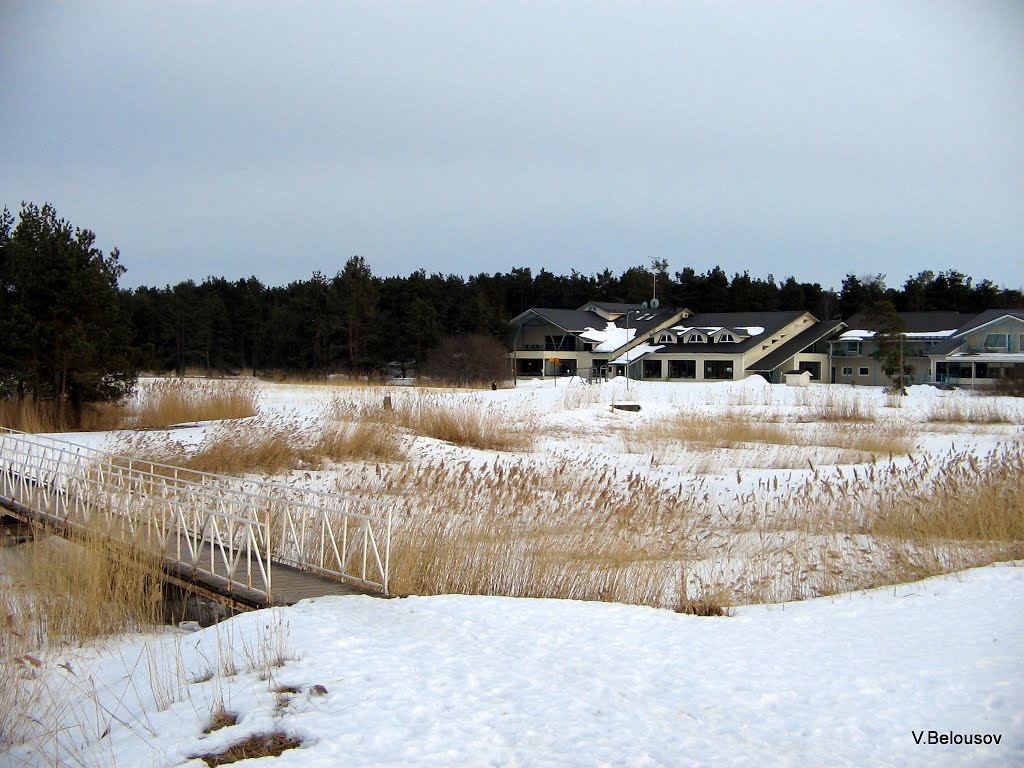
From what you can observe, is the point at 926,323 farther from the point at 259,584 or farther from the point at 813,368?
the point at 259,584

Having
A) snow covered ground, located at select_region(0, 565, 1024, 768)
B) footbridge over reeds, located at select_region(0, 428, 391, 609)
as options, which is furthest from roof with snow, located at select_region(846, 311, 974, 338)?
snow covered ground, located at select_region(0, 565, 1024, 768)

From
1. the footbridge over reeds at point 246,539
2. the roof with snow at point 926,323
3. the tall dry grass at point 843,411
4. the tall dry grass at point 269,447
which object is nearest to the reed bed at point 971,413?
the tall dry grass at point 843,411

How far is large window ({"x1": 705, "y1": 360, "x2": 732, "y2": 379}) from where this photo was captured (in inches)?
2202

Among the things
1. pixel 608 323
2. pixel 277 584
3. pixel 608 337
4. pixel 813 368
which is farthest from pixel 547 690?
pixel 608 323

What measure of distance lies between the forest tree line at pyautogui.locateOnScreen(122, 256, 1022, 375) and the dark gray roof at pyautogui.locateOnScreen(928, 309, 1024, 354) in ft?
57.7

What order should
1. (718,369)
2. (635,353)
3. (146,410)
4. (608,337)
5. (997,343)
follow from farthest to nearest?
(608,337) → (635,353) → (718,369) → (997,343) → (146,410)

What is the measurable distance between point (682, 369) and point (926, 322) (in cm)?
1578

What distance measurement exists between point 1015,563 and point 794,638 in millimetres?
3627

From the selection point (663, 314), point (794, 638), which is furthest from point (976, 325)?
point (794, 638)

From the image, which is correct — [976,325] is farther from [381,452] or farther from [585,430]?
[381,452]

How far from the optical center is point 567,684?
5.30 m

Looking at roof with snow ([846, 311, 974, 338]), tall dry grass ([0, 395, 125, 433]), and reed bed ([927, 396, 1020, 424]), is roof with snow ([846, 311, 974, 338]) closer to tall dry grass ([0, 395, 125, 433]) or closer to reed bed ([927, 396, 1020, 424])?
reed bed ([927, 396, 1020, 424])

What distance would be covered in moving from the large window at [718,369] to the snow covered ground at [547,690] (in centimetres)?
5004

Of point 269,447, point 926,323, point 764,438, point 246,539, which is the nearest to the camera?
point 246,539
